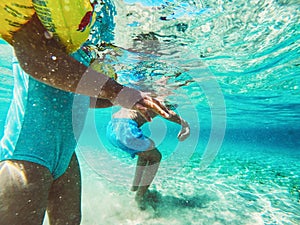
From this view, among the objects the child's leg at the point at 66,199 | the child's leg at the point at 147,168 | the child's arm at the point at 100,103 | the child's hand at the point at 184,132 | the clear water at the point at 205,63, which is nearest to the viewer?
the child's leg at the point at 66,199

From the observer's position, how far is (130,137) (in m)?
5.51

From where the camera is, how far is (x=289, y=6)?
632cm

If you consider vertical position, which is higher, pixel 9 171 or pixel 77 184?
pixel 9 171

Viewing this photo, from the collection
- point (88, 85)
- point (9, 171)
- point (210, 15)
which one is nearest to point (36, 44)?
point (88, 85)

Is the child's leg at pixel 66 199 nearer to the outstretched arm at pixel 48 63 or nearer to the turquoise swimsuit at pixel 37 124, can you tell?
the turquoise swimsuit at pixel 37 124

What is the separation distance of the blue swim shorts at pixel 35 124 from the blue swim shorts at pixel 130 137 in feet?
11.1

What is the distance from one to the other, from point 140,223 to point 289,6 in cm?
785

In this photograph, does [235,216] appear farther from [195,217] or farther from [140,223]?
[140,223]

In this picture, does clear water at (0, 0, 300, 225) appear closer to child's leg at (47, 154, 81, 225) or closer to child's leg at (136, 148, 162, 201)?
child's leg at (136, 148, 162, 201)

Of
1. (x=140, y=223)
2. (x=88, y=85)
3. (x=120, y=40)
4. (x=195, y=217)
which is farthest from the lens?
(x=120, y=40)

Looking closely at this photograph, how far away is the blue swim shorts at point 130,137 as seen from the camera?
550 centimetres

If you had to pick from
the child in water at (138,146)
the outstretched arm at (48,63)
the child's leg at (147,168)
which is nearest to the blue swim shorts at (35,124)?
the outstretched arm at (48,63)

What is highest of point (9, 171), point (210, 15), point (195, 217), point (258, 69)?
point (258, 69)

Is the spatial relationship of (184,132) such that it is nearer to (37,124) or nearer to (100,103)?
(100,103)
